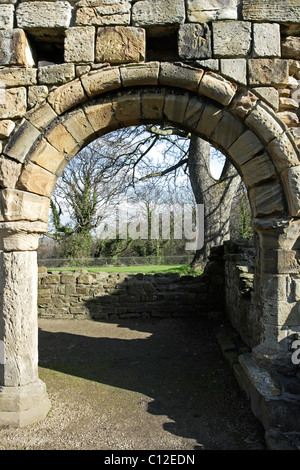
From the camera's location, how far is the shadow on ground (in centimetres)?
320

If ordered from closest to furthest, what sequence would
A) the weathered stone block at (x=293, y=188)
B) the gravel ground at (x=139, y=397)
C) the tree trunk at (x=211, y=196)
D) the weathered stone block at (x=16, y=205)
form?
the gravel ground at (x=139, y=397) → the weathered stone block at (x=293, y=188) → the weathered stone block at (x=16, y=205) → the tree trunk at (x=211, y=196)

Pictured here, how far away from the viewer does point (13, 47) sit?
3592 mm

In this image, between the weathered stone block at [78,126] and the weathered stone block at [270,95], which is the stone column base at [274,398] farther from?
the weathered stone block at [78,126]

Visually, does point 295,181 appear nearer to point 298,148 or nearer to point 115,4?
point 298,148

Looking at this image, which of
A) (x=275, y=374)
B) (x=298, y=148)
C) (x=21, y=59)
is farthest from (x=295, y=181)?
(x=21, y=59)

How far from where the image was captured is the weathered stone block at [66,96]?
11.4ft

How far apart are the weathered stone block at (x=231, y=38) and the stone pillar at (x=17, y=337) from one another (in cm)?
286

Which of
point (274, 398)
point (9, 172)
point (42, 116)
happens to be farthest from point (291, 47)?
point (274, 398)

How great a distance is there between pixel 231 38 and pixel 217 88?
24.2 inches

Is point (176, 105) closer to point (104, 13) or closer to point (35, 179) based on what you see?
point (104, 13)

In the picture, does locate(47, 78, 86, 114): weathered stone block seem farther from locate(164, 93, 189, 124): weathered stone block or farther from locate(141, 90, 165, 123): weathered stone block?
locate(164, 93, 189, 124): weathered stone block

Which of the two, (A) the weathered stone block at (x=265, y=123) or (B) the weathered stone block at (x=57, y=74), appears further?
(B) the weathered stone block at (x=57, y=74)

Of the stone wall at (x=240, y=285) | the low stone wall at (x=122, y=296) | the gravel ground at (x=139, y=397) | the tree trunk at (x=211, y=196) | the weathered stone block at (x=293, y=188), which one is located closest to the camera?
the gravel ground at (x=139, y=397)

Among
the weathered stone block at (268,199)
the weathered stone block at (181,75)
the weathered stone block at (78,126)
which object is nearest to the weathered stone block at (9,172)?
the weathered stone block at (78,126)
